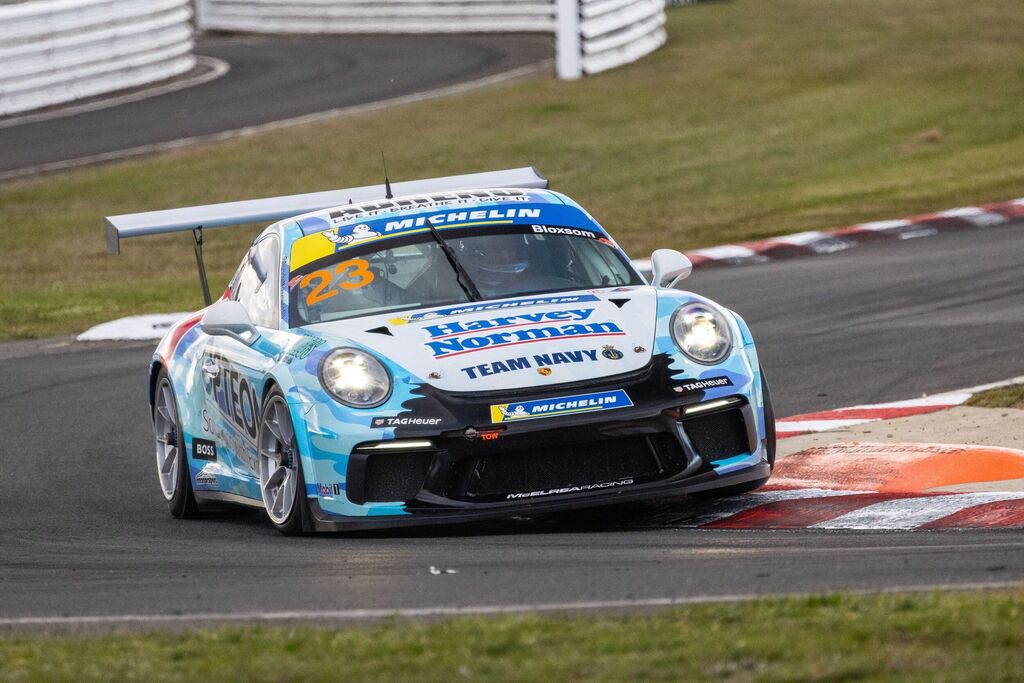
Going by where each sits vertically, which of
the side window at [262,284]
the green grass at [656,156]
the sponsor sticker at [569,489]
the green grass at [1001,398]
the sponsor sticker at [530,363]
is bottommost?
the green grass at [656,156]

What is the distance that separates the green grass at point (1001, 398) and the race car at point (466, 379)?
191cm

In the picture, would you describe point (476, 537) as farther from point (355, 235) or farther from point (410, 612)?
point (355, 235)

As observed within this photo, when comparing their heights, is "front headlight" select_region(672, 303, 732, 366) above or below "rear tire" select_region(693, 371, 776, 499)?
above

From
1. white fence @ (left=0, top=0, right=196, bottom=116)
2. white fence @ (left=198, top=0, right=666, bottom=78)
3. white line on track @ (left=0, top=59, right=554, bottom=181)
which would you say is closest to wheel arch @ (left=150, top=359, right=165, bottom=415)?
white line on track @ (left=0, top=59, right=554, bottom=181)

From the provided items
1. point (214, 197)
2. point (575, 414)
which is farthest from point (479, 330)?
point (214, 197)

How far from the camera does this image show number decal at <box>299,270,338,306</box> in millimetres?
7609

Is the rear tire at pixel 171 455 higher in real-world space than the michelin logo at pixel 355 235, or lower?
lower

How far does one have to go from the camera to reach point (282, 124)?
24.5 meters

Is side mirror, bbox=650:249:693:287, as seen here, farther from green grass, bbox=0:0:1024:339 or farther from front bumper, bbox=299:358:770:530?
green grass, bbox=0:0:1024:339

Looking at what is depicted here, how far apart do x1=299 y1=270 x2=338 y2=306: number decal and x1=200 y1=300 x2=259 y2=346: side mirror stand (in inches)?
9.9

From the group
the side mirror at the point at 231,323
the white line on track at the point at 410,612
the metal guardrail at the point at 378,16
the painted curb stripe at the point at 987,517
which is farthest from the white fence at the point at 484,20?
the white line on track at the point at 410,612

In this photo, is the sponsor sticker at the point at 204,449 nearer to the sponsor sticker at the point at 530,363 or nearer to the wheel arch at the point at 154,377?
the wheel arch at the point at 154,377

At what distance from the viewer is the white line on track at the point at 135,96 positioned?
84.1ft

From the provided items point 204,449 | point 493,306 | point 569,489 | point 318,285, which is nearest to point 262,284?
point 318,285
